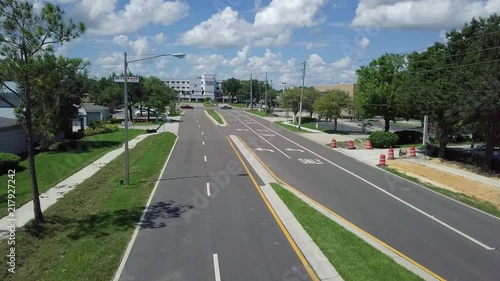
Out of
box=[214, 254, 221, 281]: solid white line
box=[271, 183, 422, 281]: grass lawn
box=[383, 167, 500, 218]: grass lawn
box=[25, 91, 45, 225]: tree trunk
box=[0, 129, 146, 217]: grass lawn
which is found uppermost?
box=[25, 91, 45, 225]: tree trunk

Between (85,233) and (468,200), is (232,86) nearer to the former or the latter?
(468,200)

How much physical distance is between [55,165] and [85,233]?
1622 centimetres

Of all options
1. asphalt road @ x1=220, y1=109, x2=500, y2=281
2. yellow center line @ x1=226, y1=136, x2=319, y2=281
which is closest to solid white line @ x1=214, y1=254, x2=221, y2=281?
yellow center line @ x1=226, y1=136, x2=319, y2=281

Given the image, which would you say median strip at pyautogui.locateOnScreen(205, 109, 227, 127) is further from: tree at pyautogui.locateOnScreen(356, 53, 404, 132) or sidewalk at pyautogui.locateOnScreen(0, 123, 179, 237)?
sidewalk at pyautogui.locateOnScreen(0, 123, 179, 237)

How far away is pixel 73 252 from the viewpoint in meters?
11.3

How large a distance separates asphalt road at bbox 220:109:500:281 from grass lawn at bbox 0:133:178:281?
739cm

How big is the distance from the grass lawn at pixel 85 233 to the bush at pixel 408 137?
31351 millimetres

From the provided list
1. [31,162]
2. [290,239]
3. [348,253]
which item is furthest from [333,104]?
[31,162]

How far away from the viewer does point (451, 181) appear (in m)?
24.2

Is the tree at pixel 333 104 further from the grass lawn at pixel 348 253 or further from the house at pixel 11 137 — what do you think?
the grass lawn at pixel 348 253

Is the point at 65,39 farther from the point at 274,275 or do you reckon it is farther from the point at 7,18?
the point at 274,275

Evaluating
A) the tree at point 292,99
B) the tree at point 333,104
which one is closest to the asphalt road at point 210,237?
the tree at point 333,104

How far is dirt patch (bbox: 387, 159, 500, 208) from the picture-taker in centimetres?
2130

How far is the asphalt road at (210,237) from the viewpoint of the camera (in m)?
10.1
